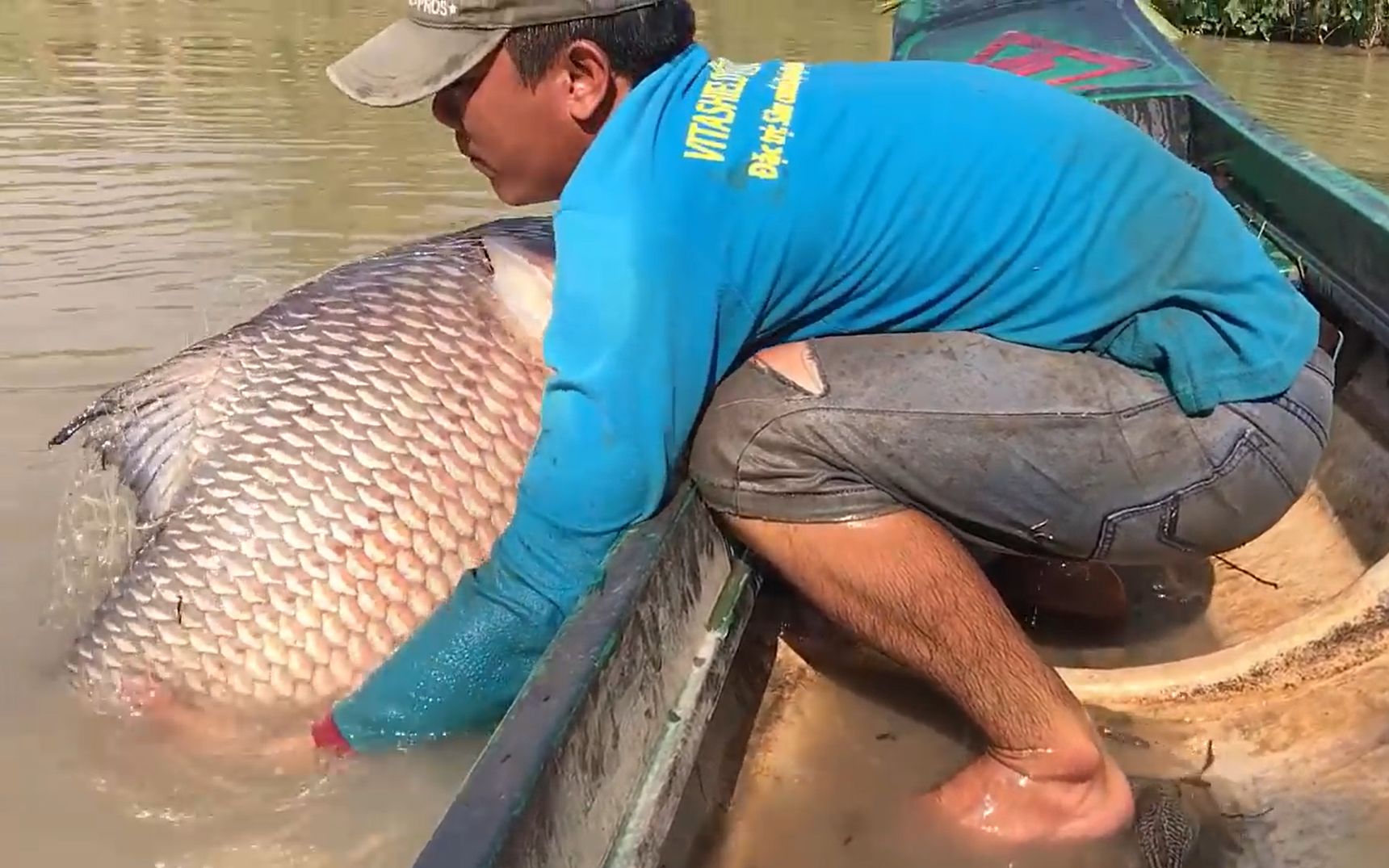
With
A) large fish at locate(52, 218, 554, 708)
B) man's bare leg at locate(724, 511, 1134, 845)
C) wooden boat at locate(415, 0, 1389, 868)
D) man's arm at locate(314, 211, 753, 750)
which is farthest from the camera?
large fish at locate(52, 218, 554, 708)

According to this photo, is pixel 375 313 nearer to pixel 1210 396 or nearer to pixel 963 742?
pixel 963 742

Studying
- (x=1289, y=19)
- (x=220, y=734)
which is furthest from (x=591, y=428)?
(x=1289, y=19)

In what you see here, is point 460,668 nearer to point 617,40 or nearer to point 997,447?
point 997,447

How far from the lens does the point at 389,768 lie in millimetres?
2527

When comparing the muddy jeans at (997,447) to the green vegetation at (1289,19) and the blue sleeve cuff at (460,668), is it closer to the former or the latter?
the blue sleeve cuff at (460,668)

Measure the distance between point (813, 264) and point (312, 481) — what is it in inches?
39.0

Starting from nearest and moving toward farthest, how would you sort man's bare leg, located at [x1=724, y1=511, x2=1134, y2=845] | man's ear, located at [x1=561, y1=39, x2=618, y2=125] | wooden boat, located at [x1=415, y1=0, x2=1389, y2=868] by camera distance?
wooden boat, located at [x1=415, y1=0, x2=1389, y2=868] → man's bare leg, located at [x1=724, y1=511, x2=1134, y2=845] → man's ear, located at [x1=561, y1=39, x2=618, y2=125]

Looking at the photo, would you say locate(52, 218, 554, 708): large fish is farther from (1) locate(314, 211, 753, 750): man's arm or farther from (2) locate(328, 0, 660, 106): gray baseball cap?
(2) locate(328, 0, 660, 106): gray baseball cap

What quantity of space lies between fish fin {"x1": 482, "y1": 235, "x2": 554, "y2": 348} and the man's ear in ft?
1.73

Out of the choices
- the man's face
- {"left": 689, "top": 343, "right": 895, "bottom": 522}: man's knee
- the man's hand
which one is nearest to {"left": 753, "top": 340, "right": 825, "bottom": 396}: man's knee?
{"left": 689, "top": 343, "right": 895, "bottom": 522}: man's knee

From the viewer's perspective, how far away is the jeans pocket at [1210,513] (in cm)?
213

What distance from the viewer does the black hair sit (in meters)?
2.13

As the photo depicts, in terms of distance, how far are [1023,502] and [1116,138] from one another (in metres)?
0.59

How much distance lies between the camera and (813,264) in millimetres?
2072
